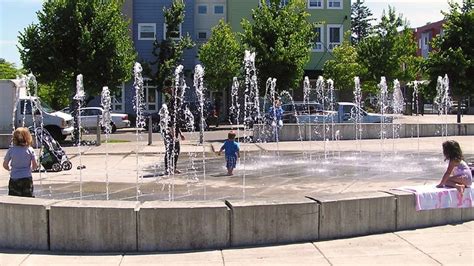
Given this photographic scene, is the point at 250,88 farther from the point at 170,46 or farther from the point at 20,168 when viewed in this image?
the point at 20,168

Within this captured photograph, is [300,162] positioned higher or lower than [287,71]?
lower

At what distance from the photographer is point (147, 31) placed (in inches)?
1715

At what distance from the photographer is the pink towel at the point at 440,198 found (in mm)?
7863

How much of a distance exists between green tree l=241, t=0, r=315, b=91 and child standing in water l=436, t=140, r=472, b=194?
21059 mm

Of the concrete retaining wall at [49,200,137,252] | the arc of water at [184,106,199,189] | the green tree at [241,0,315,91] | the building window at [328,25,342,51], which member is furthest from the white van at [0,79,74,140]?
the building window at [328,25,342,51]

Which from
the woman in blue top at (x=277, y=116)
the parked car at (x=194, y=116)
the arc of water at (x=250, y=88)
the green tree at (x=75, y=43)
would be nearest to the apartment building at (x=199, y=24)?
the parked car at (x=194, y=116)

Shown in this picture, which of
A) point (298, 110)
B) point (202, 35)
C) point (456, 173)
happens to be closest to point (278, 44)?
point (298, 110)

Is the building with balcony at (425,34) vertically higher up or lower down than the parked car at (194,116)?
higher up

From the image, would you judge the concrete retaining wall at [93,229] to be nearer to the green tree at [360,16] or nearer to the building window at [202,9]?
the building window at [202,9]

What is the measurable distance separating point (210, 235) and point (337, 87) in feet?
122

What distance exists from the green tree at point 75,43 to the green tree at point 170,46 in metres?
11.7

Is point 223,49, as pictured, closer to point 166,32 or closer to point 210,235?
point 166,32

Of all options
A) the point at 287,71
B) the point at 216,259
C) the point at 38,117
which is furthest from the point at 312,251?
the point at 287,71

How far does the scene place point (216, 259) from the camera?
641cm
